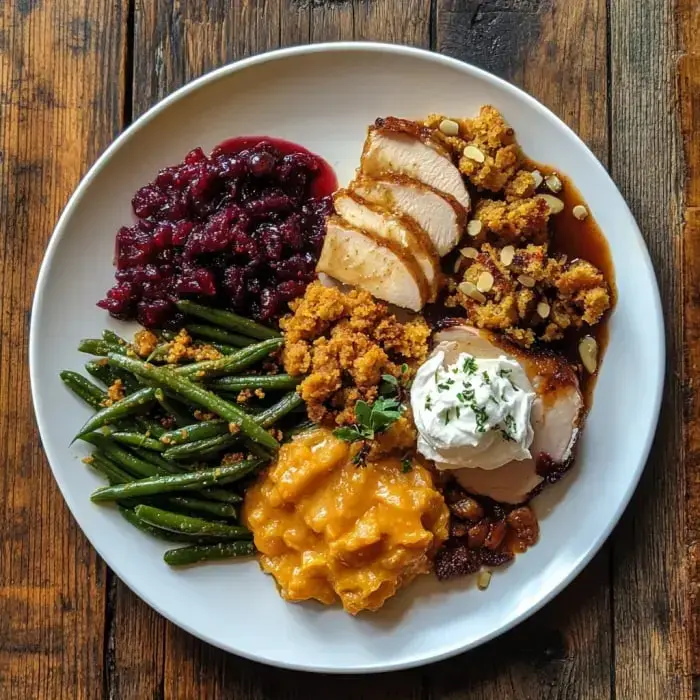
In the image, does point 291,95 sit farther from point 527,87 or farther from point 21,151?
point 21,151

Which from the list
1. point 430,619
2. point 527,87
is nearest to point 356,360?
point 430,619

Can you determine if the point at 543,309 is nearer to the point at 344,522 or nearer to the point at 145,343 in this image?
the point at 344,522

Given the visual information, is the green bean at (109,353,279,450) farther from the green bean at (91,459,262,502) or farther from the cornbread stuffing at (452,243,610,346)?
the cornbread stuffing at (452,243,610,346)

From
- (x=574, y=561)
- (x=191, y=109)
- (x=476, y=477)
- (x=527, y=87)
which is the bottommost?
(x=574, y=561)

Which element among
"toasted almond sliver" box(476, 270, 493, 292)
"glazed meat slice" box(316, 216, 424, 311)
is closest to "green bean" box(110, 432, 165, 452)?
"glazed meat slice" box(316, 216, 424, 311)

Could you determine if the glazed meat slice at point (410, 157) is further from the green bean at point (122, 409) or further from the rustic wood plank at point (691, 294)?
the green bean at point (122, 409)

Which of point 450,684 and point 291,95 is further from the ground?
point 291,95
